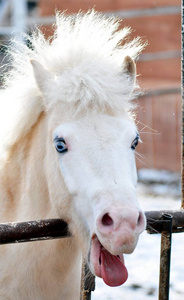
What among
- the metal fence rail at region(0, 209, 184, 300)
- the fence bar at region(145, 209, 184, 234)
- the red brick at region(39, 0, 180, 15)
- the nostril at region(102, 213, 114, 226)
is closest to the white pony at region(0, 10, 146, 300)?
the nostril at region(102, 213, 114, 226)

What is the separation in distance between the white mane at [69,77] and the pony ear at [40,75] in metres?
0.04

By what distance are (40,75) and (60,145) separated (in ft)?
1.59

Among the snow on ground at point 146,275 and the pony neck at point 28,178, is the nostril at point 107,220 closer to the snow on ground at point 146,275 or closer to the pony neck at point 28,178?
the pony neck at point 28,178

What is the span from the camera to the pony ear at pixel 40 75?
2.69m

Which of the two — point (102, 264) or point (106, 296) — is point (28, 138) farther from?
point (106, 296)

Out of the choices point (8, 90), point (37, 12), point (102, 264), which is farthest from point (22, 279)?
point (37, 12)

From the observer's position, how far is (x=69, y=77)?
2607 mm

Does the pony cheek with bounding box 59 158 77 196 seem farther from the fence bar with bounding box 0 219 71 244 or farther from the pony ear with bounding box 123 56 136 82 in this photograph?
the pony ear with bounding box 123 56 136 82

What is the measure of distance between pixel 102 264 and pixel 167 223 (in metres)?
0.44

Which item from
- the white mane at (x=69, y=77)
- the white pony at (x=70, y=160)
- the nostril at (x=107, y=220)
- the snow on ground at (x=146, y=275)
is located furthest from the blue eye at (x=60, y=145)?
the snow on ground at (x=146, y=275)

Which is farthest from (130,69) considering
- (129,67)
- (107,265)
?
(107,265)

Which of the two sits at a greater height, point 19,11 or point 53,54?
point 19,11

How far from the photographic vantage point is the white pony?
2.20m

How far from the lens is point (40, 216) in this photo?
2.69 meters
